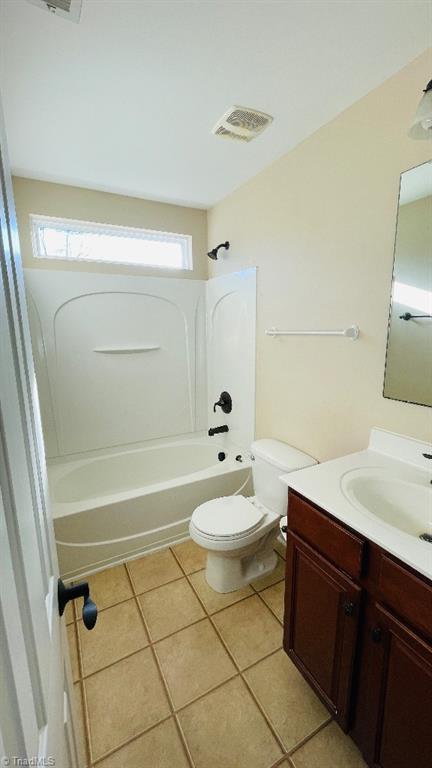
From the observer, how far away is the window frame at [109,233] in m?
2.32

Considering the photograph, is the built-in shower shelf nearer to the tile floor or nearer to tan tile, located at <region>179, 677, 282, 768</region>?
the tile floor

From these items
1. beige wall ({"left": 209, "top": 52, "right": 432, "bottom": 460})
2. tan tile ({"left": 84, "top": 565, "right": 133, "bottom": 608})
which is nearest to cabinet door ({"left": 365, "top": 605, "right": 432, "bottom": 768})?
beige wall ({"left": 209, "top": 52, "right": 432, "bottom": 460})

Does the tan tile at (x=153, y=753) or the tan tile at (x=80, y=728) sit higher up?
the tan tile at (x=80, y=728)

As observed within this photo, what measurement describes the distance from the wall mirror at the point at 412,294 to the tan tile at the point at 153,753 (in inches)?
61.9

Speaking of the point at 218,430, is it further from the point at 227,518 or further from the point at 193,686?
the point at 193,686

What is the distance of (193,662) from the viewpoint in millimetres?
1449

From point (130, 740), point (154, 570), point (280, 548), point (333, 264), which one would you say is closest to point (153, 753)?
point (130, 740)

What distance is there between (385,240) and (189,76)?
106 centimetres

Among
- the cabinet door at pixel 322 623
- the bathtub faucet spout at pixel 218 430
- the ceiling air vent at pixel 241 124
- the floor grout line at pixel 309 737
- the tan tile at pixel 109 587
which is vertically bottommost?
the floor grout line at pixel 309 737

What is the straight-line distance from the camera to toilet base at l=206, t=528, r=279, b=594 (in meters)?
1.79

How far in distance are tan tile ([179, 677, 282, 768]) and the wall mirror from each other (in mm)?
1396

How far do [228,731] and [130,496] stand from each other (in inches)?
47.0

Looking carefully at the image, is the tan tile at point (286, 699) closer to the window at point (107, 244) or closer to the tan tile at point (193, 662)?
the tan tile at point (193, 662)

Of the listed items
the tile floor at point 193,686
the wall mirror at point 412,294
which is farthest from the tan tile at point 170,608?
the wall mirror at point 412,294
